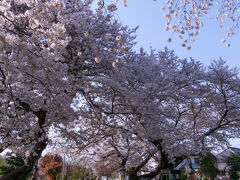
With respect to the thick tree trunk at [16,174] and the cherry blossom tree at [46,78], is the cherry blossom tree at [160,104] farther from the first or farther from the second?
the thick tree trunk at [16,174]

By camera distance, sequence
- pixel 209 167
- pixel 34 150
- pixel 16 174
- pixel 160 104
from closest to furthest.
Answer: pixel 16 174 < pixel 34 150 < pixel 160 104 < pixel 209 167

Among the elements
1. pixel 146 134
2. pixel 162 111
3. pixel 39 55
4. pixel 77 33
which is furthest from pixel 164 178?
pixel 39 55

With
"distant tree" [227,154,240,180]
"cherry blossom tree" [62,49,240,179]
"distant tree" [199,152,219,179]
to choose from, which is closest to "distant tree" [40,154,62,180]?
"cherry blossom tree" [62,49,240,179]

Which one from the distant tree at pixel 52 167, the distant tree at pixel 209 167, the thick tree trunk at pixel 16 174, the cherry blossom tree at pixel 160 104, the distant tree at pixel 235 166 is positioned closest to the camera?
the thick tree trunk at pixel 16 174

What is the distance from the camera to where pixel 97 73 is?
7.45 metres

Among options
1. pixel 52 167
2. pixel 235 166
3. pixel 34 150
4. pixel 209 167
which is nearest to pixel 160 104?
pixel 34 150

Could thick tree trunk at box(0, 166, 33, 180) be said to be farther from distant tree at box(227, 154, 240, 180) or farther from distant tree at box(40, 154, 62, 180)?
distant tree at box(40, 154, 62, 180)

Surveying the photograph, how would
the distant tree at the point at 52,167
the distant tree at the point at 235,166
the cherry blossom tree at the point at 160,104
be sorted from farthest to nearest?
1. the distant tree at the point at 52,167
2. the distant tree at the point at 235,166
3. the cherry blossom tree at the point at 160,104

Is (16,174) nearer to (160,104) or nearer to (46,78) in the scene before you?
(46,78)

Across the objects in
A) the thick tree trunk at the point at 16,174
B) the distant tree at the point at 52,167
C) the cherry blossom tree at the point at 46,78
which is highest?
the cherry blossom tree at the point at 46,78

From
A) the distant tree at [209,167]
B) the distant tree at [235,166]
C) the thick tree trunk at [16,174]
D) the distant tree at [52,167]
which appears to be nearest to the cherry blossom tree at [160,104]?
the thick tree trunk at [16,174]

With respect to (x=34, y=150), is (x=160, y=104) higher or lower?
higher

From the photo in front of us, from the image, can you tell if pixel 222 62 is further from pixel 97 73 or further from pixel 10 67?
pixel 10 67

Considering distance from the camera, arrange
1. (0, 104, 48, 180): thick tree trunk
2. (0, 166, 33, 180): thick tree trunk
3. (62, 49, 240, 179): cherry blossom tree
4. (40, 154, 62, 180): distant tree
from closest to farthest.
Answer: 1. (0, 166, 33, 180): thick tree trunk
2. (0, 104, 48, 180): thick tree trunk
3. (62, 49, 240, 179): cherry blossom tree
4. (40, 154, 62, 180): distant tree
